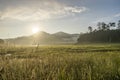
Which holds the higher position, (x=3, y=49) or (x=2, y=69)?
(x=3, y=49)

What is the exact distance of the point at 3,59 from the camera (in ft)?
24.6

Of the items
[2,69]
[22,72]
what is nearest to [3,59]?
[2,69]

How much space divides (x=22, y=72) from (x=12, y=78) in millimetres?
568

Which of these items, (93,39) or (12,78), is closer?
(12,78)

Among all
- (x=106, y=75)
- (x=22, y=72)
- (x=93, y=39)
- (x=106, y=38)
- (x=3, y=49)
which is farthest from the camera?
(x=93, y=39)

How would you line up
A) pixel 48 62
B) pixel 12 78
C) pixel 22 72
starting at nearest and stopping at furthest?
pixel 12 78, pixel 22 72, pixel 48 62

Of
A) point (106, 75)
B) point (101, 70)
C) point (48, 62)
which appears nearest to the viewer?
point (106, 75)

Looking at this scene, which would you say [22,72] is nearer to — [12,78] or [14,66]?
[12,78]

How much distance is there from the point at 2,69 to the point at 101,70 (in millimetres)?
3378

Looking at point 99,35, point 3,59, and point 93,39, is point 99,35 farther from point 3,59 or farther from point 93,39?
point 3,59

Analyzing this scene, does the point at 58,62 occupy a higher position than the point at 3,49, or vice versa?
the point at 3,49

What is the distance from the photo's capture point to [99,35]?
564 feet

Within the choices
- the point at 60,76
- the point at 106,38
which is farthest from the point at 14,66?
the point at 106,38

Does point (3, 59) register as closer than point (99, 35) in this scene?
Yes
